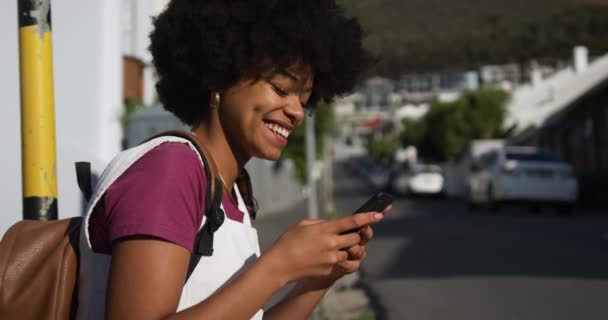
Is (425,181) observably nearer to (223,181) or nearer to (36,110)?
(36,110)

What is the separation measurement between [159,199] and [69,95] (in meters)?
4.89

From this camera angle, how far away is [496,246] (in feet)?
42.5

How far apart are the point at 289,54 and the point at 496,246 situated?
11.2 metres

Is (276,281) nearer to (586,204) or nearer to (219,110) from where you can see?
(219,110)

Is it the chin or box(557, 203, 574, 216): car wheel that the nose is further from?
box(557, 203, 574, 216): car wheel

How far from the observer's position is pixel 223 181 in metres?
2.09

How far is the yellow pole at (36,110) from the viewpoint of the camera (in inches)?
101

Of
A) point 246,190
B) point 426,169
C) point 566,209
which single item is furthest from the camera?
point 426,169

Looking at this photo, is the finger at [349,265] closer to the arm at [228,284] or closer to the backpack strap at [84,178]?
the arm at [228,284]

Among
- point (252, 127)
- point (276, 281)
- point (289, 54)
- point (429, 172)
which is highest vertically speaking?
point (289, 54)

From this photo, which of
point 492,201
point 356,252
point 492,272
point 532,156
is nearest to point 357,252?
point 356,252

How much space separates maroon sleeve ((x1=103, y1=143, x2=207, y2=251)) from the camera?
5.54 feet

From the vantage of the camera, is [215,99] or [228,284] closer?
[228,284]

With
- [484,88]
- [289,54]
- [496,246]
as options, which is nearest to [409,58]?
[484,88]
